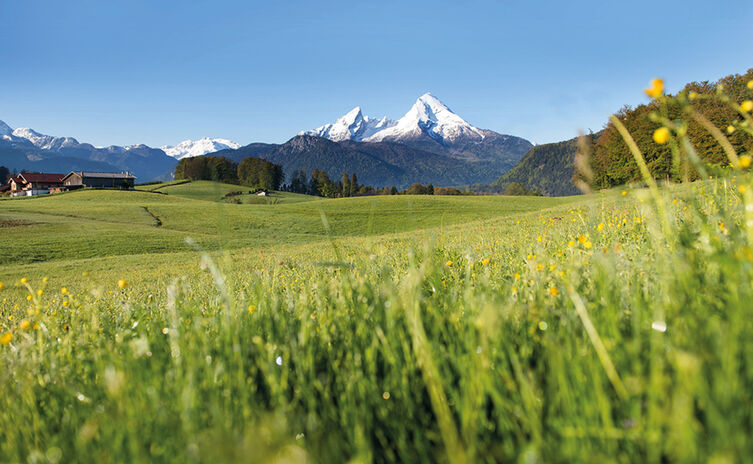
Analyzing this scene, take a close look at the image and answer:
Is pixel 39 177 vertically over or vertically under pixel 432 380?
over

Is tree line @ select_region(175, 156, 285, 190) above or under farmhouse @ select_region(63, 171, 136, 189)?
above

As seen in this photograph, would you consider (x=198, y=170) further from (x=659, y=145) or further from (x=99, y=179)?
(x=659, y=145)

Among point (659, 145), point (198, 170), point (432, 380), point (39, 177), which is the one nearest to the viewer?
point (432, 380)

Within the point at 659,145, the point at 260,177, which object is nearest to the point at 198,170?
the point at 260,177

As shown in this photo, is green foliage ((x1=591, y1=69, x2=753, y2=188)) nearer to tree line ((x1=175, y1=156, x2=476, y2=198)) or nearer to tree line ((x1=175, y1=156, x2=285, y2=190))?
tree line ((x1=175, y1=156, x2=476, y2=198))

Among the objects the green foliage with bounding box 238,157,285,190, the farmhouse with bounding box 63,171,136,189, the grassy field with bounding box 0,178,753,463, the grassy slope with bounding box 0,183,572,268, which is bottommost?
the grassy slope with bounding box 0,183,572,268

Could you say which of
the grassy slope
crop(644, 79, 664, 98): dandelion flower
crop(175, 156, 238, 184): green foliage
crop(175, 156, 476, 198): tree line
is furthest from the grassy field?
crop(175, 156, 238, 184): green foliage

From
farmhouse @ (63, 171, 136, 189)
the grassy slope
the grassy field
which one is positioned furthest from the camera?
farmhouse @ (63, 171, 136, 189)

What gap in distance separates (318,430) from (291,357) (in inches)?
26.2

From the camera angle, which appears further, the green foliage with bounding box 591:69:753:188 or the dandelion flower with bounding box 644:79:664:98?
the green foliage with bounding box 591:69:753:188

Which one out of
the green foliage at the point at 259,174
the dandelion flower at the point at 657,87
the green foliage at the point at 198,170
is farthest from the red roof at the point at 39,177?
the dandelion flower at the point at 657,87

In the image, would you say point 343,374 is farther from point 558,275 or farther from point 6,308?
point 6,308

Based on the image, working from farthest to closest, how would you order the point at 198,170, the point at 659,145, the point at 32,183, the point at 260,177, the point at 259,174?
the point at 32,183 < the point at 259,174 < the point at 260,177 < the point at 198,170 < the point at 659,145

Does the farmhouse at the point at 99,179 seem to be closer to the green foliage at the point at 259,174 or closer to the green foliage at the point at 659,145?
the green foliage at the point at 259,174
